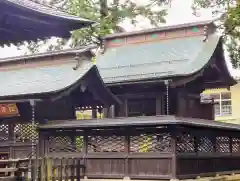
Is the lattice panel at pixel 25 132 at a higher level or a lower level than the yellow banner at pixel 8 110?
lower

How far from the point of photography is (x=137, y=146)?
18.5m

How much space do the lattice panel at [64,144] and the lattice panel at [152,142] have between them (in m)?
2.37

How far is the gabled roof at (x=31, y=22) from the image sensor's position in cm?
798

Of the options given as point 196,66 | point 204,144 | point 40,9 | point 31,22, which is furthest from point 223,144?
point 40,9

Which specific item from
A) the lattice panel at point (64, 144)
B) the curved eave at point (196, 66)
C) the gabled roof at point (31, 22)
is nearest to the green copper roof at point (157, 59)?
the curved eave at point (196, 66)

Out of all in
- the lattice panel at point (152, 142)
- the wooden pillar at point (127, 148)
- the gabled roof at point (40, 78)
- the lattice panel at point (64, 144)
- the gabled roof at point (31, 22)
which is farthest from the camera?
the gabled roof at point (40, 78)


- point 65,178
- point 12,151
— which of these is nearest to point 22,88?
point 12,151

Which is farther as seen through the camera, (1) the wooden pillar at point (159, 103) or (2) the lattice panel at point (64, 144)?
(1) the wooden pillar at point (159, 103)

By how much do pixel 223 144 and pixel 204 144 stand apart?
6.49ft

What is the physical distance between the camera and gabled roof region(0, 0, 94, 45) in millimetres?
7980

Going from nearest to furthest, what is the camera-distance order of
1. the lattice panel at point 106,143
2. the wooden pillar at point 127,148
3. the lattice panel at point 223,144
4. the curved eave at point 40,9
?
the curved eave at point 40,9
the wooden pillar at point 127,148
the lattice panel at point 106,143
the lattice panel at point 223,144

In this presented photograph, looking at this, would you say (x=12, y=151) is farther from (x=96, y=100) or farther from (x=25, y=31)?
(x=25, y=31)

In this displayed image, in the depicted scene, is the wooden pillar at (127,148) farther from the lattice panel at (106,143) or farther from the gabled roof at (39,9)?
the gabled roof at (39,9)

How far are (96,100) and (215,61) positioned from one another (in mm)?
5906
